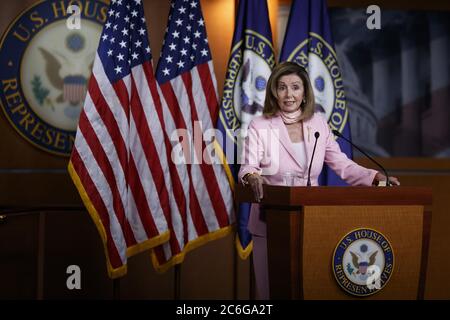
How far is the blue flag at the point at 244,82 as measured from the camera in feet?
14.0

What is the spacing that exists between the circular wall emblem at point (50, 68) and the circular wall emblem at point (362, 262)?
8.72ft

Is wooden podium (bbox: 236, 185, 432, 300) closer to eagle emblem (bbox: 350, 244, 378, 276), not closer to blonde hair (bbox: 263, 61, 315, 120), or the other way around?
eagle emblem (bbox: 350, 244, 378, 276)

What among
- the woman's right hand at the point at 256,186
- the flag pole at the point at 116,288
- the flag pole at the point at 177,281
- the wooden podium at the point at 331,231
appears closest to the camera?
the wooden podium at the point at 331,231

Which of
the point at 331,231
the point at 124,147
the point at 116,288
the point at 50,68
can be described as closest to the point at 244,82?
the point at 124,147

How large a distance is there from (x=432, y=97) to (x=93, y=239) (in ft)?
9.50

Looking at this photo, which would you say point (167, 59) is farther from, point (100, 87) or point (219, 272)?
point (219, 272)

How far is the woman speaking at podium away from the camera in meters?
3.08

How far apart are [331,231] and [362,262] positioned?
190 mm

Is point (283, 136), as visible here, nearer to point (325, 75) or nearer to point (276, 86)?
point (276, 86)

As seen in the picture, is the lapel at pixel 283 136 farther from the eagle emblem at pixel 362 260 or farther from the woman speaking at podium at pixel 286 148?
the eagle emblem at pixel 362 260

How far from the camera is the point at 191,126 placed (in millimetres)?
4156

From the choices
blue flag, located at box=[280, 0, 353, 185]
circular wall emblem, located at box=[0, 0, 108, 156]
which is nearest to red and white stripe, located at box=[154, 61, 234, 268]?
blue flag, located at box=[280, 0, 353, 185]

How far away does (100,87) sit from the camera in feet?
12.8

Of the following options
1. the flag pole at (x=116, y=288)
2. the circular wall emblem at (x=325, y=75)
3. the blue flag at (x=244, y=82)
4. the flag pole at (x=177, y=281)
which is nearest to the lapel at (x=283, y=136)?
the blue flag at (x=244, y=82)
